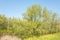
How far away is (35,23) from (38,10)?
5.00 ft

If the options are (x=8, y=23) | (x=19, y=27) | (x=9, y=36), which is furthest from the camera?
(x=8, y=23)

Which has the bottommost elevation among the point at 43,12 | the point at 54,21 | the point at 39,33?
the point at 39,33

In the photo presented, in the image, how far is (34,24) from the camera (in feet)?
46.6

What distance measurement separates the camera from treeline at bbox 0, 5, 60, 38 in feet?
45.6

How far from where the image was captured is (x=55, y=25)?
15367 millimetres

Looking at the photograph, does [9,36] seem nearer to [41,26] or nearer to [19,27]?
[19,27]

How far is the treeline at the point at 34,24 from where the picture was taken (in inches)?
547

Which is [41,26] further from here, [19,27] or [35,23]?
[19,27]

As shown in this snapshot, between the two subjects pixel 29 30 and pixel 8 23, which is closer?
pixel 29 30

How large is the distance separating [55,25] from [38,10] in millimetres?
2341

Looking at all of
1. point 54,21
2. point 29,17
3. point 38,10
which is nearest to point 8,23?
point 29,17

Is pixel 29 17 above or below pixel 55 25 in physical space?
above

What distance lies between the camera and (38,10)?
1507 centimetres

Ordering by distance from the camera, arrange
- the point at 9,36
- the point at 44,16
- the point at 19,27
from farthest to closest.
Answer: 1. the point at 44,16
2. the point at 19,27
3. the point at 9,36
